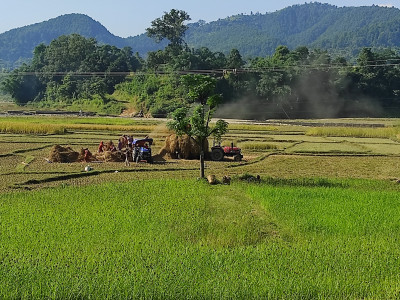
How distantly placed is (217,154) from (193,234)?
14459mm

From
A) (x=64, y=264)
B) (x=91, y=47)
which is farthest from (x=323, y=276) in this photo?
(x=91, y=47)

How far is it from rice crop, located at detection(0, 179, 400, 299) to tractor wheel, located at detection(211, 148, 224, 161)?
9.15 m

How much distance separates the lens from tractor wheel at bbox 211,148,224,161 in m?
24.7

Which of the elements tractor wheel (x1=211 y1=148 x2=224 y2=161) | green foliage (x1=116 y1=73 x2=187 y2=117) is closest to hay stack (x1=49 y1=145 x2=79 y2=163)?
tractor wheel (x1=211 y1=148 x2=224 y2=161)

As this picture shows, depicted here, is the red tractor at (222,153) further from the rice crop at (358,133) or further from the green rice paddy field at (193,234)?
the rice crop at (358,133)

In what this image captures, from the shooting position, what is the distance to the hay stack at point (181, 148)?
25281mm

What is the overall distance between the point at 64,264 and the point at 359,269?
538 centimetres

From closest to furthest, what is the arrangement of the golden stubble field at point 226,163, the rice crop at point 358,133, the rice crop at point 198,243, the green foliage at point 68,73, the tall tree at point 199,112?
the rice crop at point 198,243 → the tall tree at point 199,112 → the golden stubble field at point 226,163 → the rice crop at point 358,133 → the green foliage at point 68,73

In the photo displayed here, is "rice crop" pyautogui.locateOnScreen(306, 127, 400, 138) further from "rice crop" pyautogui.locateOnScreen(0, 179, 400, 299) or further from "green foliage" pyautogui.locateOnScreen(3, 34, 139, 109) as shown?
"green foliage" pyautogui.locateOnScreen(3, 34, 139, 109)

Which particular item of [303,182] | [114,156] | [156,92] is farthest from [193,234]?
[156,92]

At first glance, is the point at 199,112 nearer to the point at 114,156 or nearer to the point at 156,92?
the point at 114,156

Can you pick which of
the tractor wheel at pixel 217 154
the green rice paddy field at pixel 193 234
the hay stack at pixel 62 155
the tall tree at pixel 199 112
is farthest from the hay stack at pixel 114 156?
the tall tree at pixel 199 112

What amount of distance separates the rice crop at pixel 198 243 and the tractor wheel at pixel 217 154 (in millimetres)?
9153

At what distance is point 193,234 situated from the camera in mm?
10484
